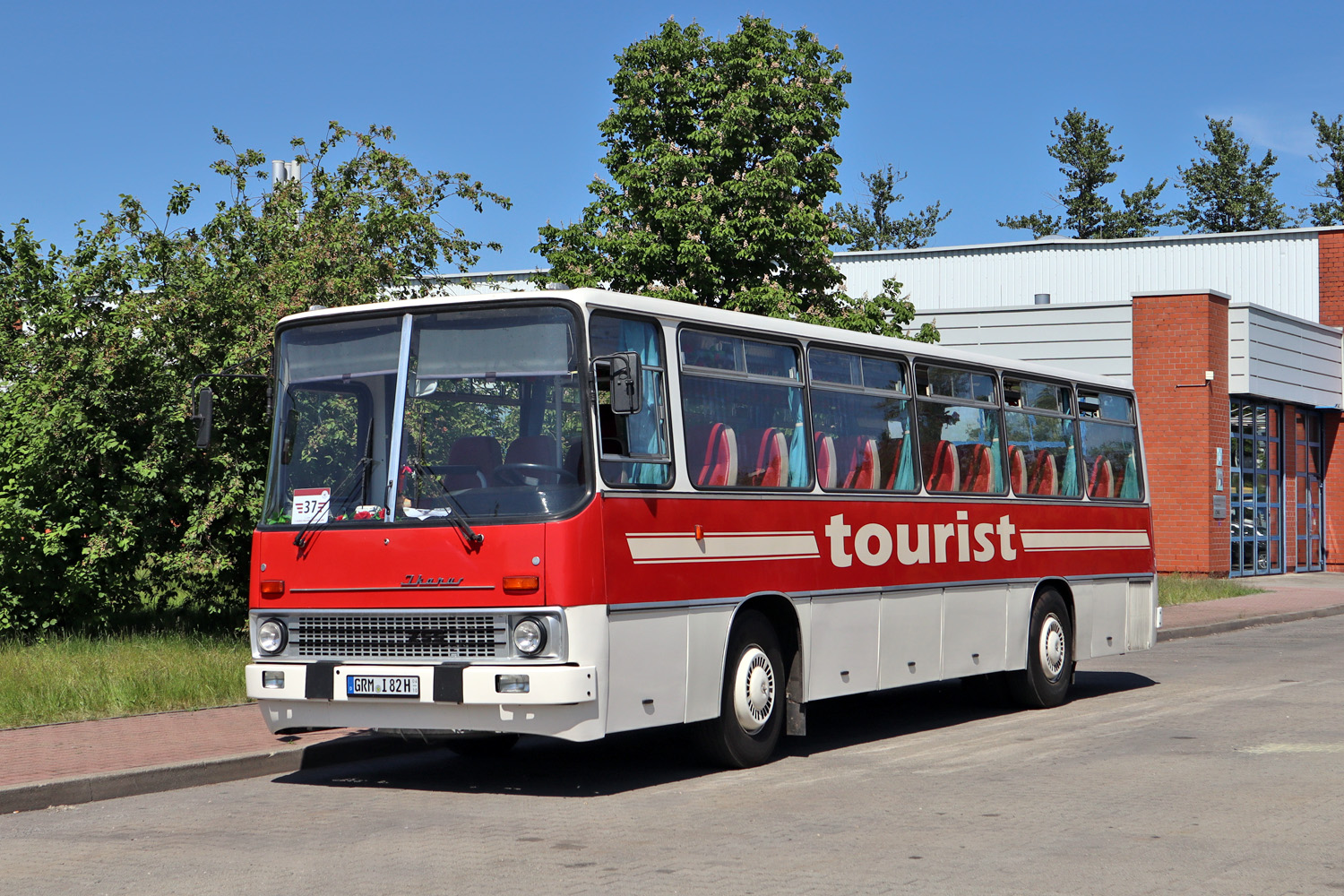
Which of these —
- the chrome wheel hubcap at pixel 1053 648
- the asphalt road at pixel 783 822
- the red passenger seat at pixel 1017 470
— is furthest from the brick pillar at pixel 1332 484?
the asphalt road at pixel 783 822

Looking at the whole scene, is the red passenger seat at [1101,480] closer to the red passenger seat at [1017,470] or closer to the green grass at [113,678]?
the red passenger seat at [1017,470]

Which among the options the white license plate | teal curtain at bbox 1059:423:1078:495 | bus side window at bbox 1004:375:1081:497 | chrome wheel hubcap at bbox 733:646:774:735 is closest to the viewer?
the white license plate

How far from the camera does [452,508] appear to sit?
9.30 meters

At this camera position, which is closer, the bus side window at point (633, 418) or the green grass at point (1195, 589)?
the bus side window at point (633, 418)

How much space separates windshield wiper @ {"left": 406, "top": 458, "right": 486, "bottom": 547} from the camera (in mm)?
9125

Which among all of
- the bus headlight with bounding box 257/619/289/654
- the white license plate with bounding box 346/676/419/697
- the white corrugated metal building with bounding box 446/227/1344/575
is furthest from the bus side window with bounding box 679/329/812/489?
the white corrugated metal building with bounding box 446/227/1344/575

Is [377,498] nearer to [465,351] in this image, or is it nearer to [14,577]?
[465,351]

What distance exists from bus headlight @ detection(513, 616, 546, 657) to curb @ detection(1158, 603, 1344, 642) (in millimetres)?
13724

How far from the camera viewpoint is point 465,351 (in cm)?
956

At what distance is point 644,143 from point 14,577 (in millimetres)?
12651

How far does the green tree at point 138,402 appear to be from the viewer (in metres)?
16.8

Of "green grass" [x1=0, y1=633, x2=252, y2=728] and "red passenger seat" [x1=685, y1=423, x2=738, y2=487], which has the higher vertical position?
"red passenger seat" [x1=685, y1=423, x2=738, y2=487]

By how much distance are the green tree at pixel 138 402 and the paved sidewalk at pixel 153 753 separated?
199 inches

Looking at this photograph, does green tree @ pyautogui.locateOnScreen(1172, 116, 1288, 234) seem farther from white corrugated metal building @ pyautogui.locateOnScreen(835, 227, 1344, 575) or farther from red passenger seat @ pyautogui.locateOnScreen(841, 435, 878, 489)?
red passenger seat @ pyautogui.locateOnScreen(841, 435, 878, 489)
